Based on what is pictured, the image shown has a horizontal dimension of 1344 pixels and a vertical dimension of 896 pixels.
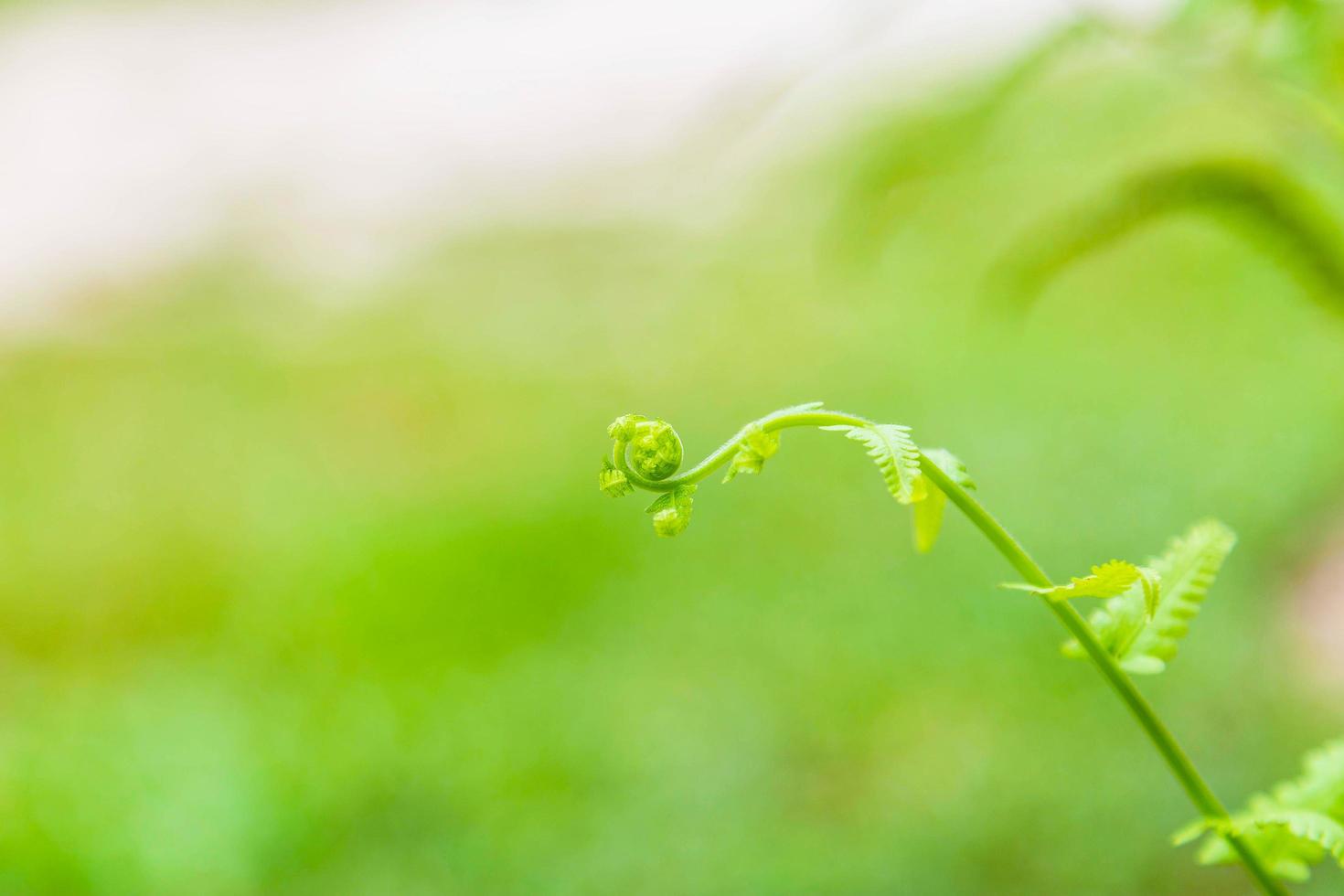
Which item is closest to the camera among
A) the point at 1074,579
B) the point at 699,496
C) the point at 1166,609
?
the point at 1074,579

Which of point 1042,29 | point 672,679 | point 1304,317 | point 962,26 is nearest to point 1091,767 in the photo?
point 672,679

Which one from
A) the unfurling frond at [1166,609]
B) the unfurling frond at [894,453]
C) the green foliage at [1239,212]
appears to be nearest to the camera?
the unfurling frond at [894,453]

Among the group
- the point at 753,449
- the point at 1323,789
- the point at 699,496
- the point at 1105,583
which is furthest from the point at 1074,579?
the point at 699,496

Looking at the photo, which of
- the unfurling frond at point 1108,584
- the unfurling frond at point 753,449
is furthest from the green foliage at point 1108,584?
the unfurling frond at point 753,449

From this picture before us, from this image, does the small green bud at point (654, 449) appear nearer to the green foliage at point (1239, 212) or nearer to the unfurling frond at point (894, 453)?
the unfurling frond at point (894, 453)

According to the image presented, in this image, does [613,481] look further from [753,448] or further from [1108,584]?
[1108,584]

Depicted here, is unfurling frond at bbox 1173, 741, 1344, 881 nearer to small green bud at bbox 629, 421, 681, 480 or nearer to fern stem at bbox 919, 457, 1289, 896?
fern stem at bbox 919, 457, 1289, 896

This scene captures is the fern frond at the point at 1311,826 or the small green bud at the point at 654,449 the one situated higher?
the small green bud at the point at 654,449
